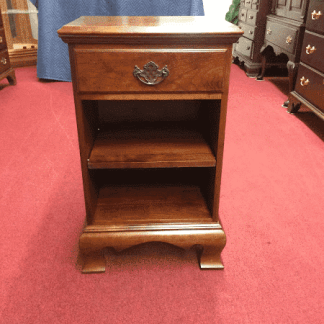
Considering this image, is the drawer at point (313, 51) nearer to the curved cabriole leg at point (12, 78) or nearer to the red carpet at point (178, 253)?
the red carpet at point (178, 253)

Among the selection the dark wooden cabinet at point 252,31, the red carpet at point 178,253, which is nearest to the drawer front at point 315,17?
the red carpet at point 178,253

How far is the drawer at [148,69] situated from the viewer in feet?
2.77

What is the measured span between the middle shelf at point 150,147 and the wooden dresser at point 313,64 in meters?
1.15

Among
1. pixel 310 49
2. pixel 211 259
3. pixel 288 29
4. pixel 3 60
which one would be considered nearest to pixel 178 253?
pixel 211 259

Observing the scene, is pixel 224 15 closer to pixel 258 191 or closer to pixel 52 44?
pixel 52 44

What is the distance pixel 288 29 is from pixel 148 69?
6.53 ft

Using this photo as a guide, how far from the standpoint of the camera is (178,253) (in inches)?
45.3

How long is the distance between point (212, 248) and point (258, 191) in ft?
1.75

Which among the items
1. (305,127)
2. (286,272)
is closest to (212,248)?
(286,272)

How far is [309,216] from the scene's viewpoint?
1.35m

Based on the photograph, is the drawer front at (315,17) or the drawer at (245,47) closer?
the drawer front at (315,17)

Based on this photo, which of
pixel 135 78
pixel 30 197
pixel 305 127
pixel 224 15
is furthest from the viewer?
pixel 224 15

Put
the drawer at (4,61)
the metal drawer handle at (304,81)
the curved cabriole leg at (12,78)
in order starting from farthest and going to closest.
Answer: the curved cabriole leg at (12,78), the drawer at (4,61), the metal drawer handle at (304,81)

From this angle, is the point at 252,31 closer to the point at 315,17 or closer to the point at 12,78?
the point at 315,17
